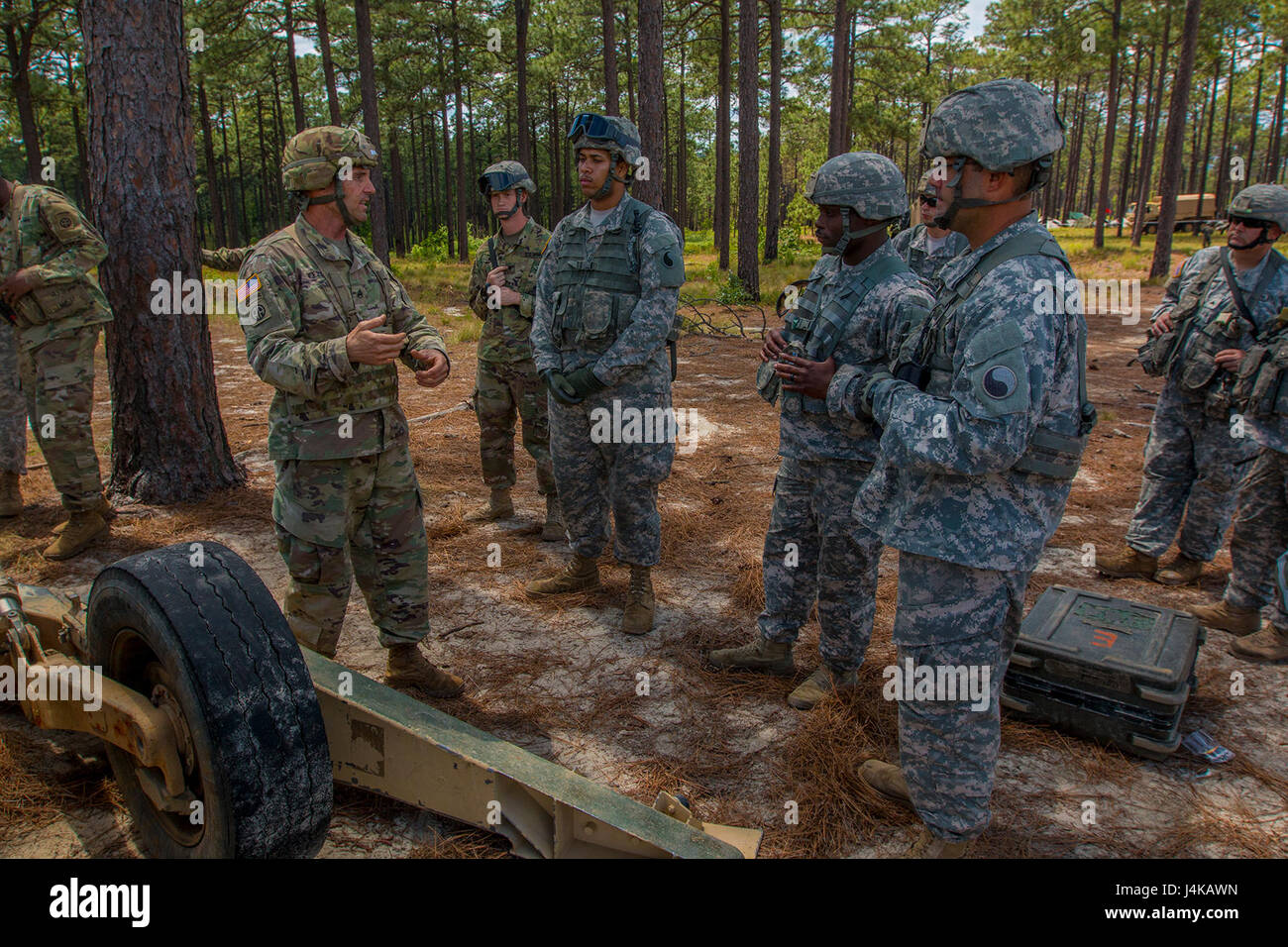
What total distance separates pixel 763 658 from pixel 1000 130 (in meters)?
2.47

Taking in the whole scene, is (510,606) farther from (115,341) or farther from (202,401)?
(115,341)

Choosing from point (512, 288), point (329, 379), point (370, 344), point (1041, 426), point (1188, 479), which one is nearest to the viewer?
point (1041, 426)

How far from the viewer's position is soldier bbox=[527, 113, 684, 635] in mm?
4102

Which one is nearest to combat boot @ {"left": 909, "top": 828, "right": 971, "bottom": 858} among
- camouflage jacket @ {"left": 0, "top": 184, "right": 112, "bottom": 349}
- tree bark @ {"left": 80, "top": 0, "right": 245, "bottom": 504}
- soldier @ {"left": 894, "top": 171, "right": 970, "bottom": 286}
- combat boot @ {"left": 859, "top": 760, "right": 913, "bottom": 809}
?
combat boot @ {"left": 859, "top": 760, "right": 913, "bottom": 809}

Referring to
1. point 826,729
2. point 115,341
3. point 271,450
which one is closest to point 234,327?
point 115,341

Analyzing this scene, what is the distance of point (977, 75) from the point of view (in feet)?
132

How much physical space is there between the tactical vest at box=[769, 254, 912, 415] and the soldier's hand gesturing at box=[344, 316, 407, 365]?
5.00 feet

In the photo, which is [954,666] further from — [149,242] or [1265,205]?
[149,242]

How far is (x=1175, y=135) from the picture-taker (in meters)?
17.4

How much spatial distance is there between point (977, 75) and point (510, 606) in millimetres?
44625

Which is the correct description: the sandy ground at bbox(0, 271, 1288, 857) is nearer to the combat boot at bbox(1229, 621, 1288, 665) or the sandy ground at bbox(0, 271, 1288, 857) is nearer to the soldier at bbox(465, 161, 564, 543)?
the combat boot at bbox(1229, 621, 1288, 665)

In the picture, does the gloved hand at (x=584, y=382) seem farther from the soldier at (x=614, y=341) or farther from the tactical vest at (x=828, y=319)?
the tactical vest at (x=828, y=319)

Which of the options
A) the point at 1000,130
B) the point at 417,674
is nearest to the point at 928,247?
the point at 1000,130

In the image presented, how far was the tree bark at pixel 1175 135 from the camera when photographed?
53.5ft
